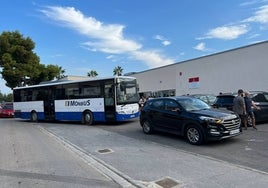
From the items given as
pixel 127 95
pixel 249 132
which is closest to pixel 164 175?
pixel 249 132

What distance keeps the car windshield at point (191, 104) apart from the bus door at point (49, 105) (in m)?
12.2

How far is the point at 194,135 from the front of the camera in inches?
375

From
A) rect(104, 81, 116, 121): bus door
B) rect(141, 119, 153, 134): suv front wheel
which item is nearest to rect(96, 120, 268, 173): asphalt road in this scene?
rect(141, 119, 153, 134): suv front wheel

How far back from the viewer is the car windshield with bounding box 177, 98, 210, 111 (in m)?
10.3

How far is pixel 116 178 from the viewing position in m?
5.95

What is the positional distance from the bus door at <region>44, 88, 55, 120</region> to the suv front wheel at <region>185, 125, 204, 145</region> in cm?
1308

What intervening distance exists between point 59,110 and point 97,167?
13451 mm

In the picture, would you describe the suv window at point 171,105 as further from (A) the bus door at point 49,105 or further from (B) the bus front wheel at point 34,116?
(B) the bus front wheel at point 34,116

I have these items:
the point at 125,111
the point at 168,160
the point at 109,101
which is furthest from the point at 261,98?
the point at 168,160

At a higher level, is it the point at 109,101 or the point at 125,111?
the point at 109,101

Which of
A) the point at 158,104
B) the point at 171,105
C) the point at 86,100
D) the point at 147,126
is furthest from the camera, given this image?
the point at 86,100

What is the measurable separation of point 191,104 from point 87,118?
352 inches

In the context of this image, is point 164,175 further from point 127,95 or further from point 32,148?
point 127,95

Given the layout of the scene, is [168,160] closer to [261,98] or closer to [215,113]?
[215,113]
